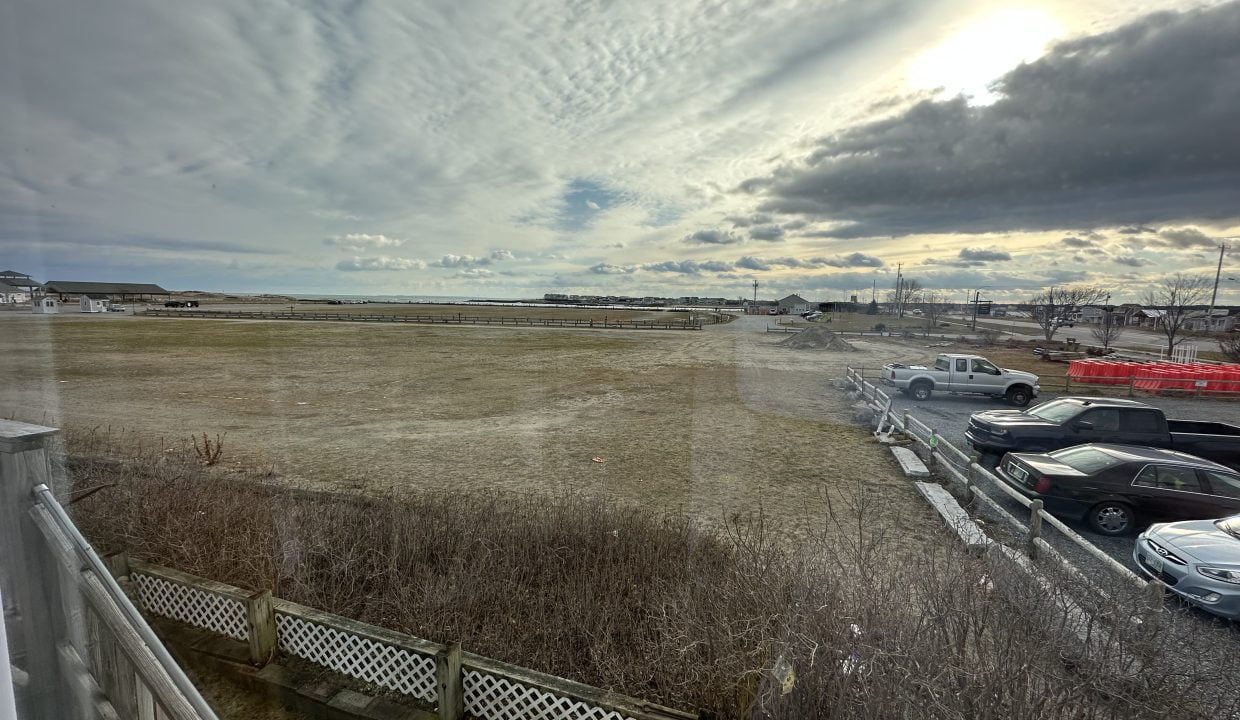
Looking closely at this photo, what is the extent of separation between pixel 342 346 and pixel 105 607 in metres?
36.0

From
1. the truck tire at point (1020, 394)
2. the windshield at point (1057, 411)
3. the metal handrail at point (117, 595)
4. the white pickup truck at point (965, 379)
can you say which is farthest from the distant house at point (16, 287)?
the truck tire at point (1020, 394)

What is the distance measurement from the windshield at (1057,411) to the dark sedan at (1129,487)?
226cm

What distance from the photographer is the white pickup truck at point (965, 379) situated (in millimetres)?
16484

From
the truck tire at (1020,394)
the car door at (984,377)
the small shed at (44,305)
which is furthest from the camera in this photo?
the car door at (984,377)

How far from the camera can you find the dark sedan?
6.93 metres

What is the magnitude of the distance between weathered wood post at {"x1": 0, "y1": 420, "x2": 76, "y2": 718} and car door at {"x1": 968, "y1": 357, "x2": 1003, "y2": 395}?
20.3m

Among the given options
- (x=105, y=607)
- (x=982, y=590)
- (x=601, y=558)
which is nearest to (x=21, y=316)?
(x=105, y=607)

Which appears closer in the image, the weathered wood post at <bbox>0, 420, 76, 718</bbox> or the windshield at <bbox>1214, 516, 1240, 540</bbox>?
the weathered wood post at <bbox>0, 420, 76, 718</bbox>

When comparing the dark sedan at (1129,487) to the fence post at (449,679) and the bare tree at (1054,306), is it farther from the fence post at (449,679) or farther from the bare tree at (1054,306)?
the bare tree at (1054,306)

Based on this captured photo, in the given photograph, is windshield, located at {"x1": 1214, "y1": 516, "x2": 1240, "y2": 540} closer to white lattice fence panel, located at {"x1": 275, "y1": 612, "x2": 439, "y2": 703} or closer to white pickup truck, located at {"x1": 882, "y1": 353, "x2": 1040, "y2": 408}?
white lattice fence panel, located at {"x1": 275, "y1": 612, "x2": 439, "y2": 703}

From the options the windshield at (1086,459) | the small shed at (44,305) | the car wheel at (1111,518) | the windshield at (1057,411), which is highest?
the small shed at (44,305)

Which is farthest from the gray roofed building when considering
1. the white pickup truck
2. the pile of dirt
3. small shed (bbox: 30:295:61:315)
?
the pile of dirt

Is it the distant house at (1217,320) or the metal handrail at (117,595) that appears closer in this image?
the metal handrail at (117,595)

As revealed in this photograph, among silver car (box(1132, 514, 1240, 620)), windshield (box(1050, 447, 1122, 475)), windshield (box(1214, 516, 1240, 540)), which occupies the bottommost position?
silver car (box(1132, 514, 1240, 620))
